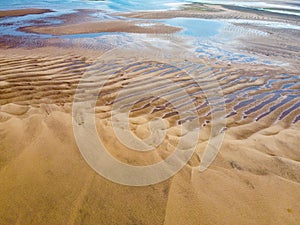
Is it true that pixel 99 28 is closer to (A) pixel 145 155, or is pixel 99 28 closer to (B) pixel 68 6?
(A) pixel 145 155

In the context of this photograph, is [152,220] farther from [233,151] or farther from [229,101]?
[229,101]

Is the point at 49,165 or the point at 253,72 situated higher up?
the point at 49,165

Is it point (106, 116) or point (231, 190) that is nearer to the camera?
point (231, 190)

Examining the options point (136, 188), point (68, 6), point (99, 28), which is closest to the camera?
point (136, 188)

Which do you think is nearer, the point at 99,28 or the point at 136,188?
the point at 136,188

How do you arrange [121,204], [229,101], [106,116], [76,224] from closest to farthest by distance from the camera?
[76,224], [121,204], [106,116], [229,101]

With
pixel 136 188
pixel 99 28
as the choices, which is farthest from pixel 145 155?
pixel 99 28

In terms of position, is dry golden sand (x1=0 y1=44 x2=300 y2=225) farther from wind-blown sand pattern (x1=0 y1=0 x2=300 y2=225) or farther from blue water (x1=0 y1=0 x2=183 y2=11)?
blue water (x1=0 y1=0 x2=183 y2=11)

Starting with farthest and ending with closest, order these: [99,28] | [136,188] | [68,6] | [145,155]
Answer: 1. [68,6]
2. [99,28]
3. [145,155]
4. [136,188]

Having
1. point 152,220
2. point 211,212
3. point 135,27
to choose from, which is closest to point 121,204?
point 152,220
